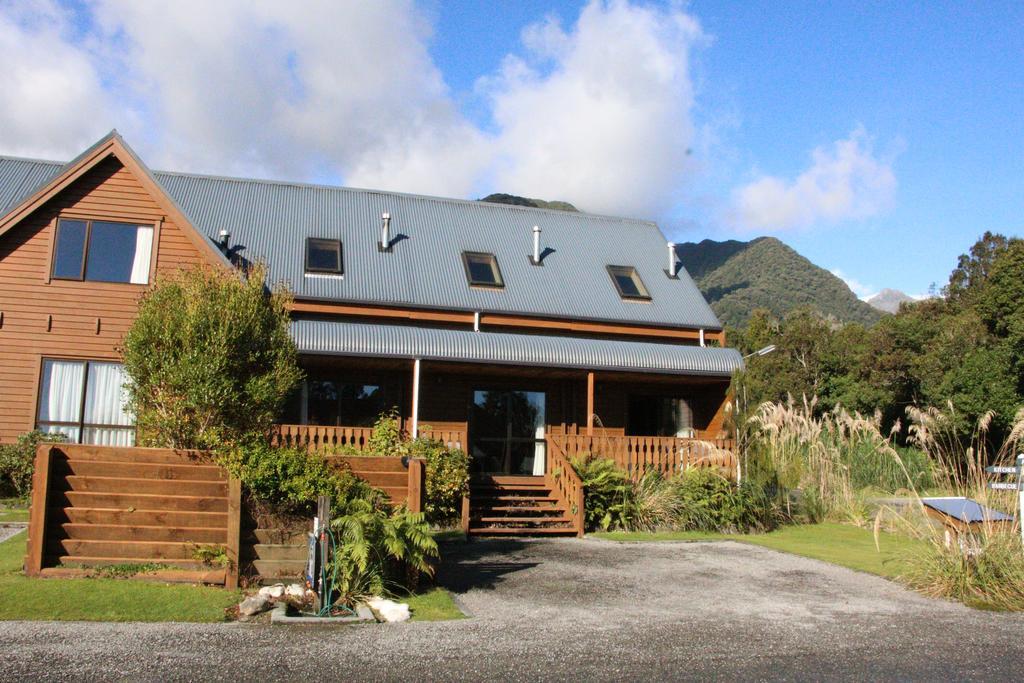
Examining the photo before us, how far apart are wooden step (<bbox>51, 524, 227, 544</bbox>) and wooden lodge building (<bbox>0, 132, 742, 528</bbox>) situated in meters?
4.20

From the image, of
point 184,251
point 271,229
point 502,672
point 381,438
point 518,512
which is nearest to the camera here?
point 502,672

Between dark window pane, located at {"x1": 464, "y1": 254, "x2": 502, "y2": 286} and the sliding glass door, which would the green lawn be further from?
dark window pane, located at {"x1": 464, "y1": 254, "x2": 502, "y2": 286}

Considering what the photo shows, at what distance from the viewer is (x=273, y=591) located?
890cm

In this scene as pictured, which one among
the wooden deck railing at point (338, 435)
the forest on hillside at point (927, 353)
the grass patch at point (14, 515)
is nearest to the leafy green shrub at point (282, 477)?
the wooden deck railing at point (338, 435)

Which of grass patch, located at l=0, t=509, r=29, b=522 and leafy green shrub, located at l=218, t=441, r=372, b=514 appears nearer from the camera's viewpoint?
leafy green shrub, located at l=218, t=441, r=372, b=514

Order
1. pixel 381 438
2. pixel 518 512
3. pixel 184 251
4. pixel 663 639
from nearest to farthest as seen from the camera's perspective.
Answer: pixel 663 639 < pixel 381 438 < pixel 518 512 < pixel 184 251

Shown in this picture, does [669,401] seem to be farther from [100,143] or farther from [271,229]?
[100,143]

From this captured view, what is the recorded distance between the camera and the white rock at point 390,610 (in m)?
8.62

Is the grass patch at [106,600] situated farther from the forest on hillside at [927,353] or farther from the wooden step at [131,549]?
the forest on hillside at [927,353]

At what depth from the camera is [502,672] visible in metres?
6.98

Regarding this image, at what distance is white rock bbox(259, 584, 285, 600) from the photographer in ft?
28.9

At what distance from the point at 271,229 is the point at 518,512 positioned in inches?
367

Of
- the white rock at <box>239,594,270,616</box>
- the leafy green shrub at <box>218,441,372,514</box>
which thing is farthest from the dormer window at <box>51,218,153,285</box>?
the white rock at <box>239,594,270,616</box>

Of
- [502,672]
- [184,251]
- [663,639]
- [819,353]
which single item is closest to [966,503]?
[663,639]
